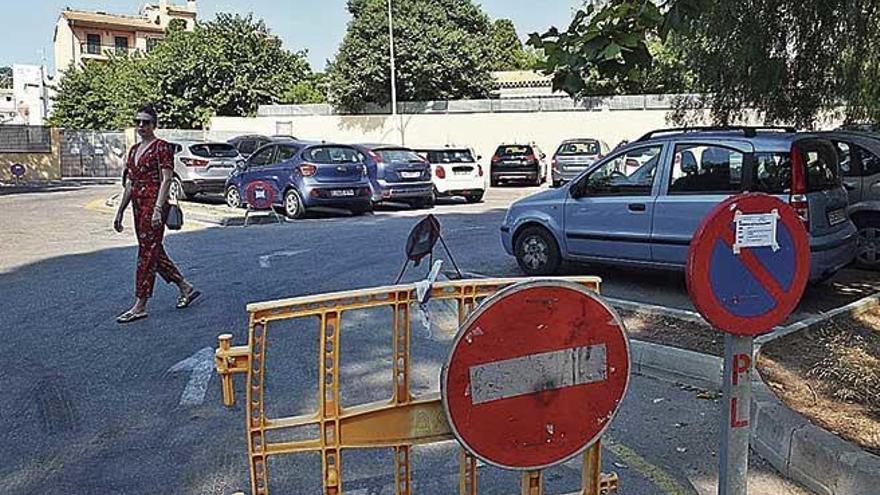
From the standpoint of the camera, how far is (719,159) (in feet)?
24.3

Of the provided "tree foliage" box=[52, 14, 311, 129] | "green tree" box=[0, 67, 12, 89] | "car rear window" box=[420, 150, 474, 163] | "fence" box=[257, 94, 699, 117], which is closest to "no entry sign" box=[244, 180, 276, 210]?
"car rear window" box=[420, 150, 474, 163]

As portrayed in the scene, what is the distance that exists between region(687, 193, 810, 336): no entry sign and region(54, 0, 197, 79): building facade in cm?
6040

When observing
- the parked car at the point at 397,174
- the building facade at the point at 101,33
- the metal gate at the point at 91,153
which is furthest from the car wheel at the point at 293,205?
the building facade at the point at 101,33

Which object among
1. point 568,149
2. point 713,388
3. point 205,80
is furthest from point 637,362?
point 205,80

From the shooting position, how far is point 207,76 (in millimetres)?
36469

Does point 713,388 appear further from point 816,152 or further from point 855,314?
point 816,152

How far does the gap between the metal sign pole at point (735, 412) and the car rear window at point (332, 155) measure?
13.3 meters

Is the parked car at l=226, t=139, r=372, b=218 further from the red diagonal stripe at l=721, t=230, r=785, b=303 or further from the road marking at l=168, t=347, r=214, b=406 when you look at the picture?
the red diagonal stripe at l=721, t=230, r=785, b=303

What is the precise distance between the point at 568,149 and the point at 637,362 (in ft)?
62.9

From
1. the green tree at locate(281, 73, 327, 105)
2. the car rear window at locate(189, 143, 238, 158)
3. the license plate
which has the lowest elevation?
the license plate

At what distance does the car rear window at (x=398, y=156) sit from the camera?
17261 millimetres

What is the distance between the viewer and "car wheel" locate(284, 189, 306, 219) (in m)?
15.7

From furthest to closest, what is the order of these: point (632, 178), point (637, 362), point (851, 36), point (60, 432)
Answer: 1. point (851, 36)
2. point (632, 178)
3. point (637, 362)
4. point (60, 432)

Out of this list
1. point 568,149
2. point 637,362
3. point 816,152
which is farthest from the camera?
point 568,149
